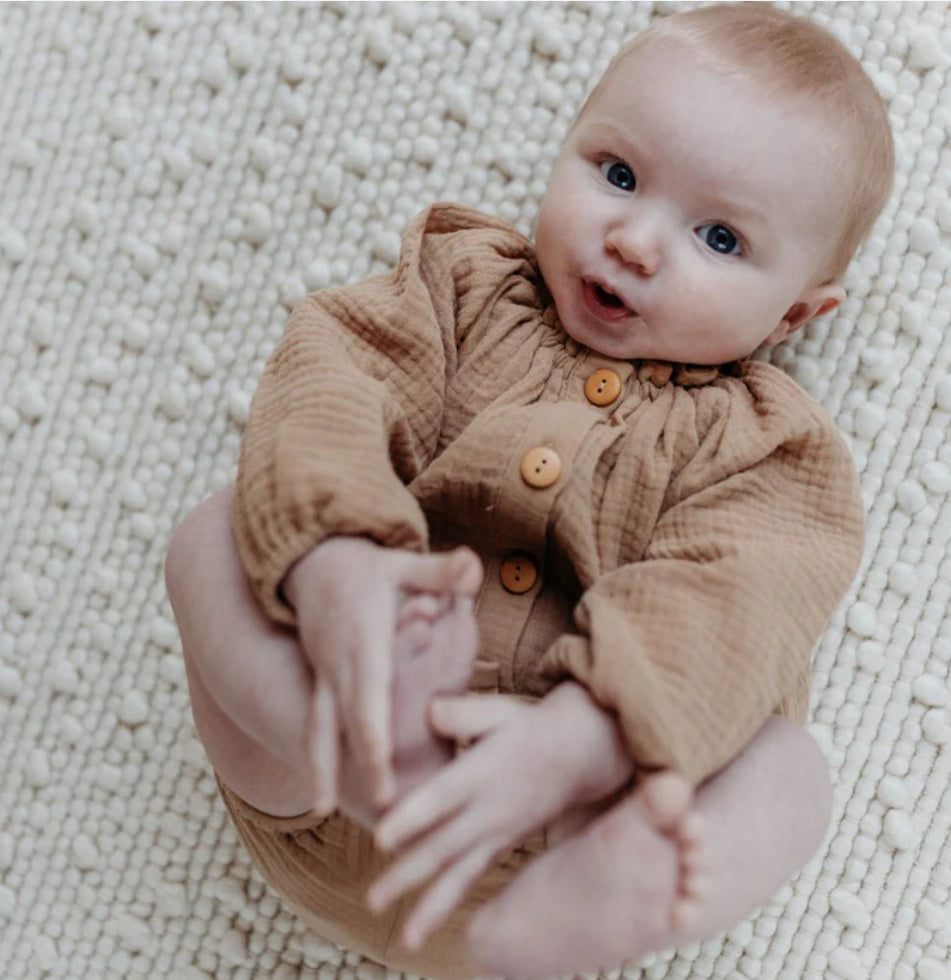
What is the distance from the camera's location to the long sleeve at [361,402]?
2.60 ft

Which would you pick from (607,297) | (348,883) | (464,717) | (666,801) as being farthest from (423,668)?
(607,297)

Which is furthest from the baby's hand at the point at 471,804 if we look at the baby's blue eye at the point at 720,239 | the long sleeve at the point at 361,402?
the baby's blue eye at the point at 720,239

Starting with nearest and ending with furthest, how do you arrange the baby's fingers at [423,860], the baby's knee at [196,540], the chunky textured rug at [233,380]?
the baby's fingers at [423,860] → the baby's knee at [196,540] → the chunky textured rug at [233,380]

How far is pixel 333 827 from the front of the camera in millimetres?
932

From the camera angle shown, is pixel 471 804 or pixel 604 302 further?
pixel 604 302

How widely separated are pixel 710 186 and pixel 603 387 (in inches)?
6.9

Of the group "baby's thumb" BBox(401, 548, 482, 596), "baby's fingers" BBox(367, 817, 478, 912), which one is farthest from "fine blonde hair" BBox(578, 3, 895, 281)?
"baby's fingers" BBox(367, 817, 478, 912)

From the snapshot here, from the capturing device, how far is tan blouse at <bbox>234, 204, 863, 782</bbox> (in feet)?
2.58

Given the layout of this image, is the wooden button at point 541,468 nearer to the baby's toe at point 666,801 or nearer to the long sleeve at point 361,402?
the long sleeve at point 361,402

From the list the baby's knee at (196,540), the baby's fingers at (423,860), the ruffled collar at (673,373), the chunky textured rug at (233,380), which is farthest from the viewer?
the chunky textured rug at (233,380)

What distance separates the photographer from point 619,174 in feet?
3.20

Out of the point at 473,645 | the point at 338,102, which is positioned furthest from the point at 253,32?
the point at 473,645

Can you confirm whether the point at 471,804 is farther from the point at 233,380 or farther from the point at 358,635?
the point at 233,380

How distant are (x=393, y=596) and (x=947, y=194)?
71cm
